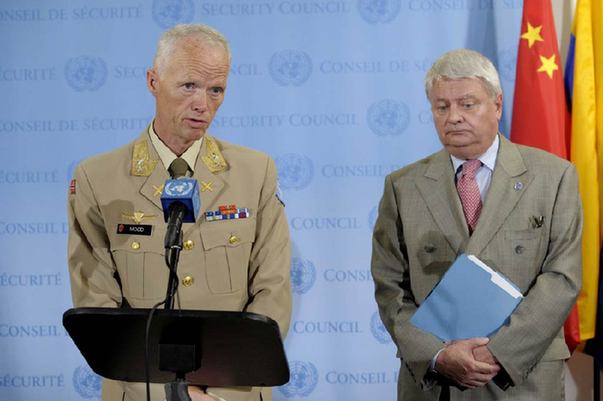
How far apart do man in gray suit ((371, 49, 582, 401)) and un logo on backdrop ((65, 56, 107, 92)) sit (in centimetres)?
200

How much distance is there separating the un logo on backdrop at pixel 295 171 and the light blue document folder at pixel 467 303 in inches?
65.0

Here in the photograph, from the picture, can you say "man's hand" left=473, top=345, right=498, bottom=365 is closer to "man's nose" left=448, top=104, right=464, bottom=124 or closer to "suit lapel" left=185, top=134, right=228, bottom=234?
"man's nose" left=448, top=104, right=464, bottom=124

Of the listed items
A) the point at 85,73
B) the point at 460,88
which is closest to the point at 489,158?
the point at 460,88

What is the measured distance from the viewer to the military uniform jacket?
8.11ft

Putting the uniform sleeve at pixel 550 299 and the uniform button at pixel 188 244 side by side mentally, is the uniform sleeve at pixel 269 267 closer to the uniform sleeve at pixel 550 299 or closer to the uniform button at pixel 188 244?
the uniform button at pixel 188 244

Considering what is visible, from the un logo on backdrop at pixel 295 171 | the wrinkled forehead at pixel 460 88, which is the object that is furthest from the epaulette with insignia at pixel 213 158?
the un logo on backdrop at pixel 295 171

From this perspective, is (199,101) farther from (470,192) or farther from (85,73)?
(85,73)

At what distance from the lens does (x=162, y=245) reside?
248cm

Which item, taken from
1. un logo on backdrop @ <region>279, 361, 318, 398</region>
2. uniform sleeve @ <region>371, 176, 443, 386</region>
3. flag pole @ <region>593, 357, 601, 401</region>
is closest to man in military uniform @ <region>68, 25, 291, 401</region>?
uniform sleeve @ <region>371, 176, 443, 386</region>

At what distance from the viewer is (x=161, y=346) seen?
182 cm

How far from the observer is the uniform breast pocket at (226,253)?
97.8 inches

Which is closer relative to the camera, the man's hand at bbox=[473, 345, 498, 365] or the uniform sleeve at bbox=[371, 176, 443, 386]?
the man's hand at bbox=[473, 345, 498, 365]

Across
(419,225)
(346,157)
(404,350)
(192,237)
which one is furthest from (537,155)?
(346,157)

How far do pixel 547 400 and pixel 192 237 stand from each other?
1.22 meters
